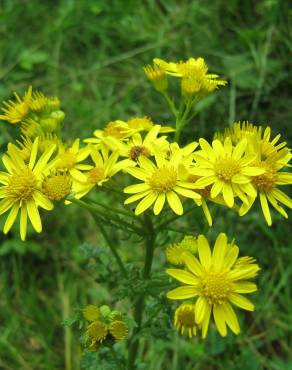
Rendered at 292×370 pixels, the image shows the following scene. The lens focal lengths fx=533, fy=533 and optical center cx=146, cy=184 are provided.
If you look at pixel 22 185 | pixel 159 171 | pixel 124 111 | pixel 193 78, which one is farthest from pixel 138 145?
pixel 124 111

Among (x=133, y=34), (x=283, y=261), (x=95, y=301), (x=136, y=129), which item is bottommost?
(x=95, y=301)

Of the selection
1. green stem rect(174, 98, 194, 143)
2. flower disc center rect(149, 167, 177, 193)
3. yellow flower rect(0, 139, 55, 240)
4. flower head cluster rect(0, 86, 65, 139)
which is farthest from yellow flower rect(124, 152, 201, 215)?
flower head cluster rect(0, 86, 65, 139)

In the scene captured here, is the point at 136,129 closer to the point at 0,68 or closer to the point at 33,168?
the point at 33,168

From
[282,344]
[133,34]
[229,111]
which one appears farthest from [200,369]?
[133,34]

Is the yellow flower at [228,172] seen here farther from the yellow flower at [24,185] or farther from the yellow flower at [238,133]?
the yellow flower at [24,185]

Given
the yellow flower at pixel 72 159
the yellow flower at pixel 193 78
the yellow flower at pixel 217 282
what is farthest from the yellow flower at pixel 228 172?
the yellow flower at pixel 72 159
